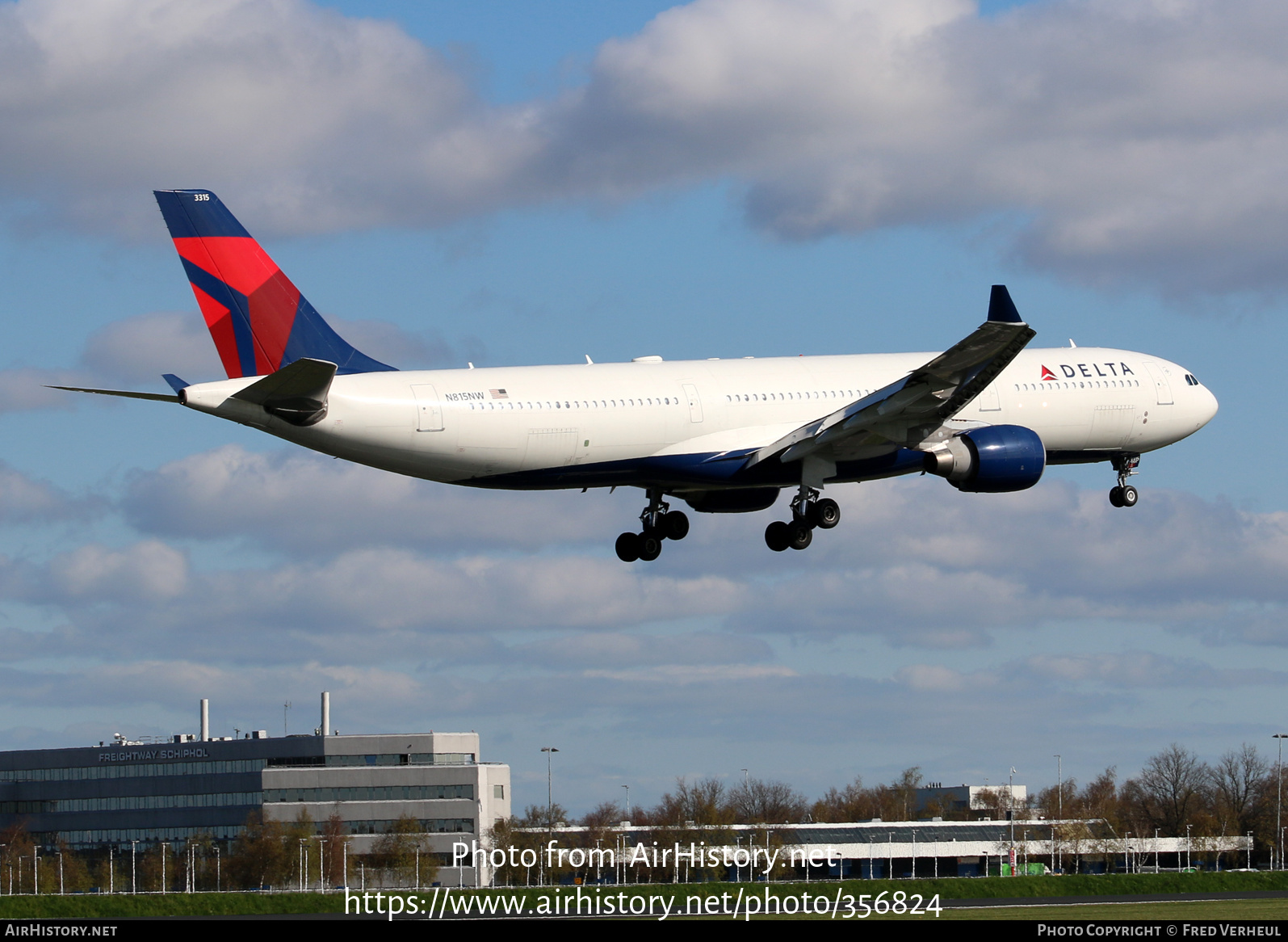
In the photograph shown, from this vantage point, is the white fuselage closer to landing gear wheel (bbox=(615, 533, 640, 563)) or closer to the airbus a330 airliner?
the airbus a330 airliner

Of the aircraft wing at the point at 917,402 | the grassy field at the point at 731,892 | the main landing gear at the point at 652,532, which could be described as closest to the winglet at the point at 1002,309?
the aircraft wing at the point at 917,402

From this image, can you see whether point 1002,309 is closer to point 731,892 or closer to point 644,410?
point 644,410

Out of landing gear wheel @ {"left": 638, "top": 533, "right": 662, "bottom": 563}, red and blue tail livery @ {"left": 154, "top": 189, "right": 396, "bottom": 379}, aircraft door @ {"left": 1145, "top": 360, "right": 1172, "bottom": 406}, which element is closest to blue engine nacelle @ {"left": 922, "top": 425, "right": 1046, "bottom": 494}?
aircraft door @ {"left": 1145, "top": 360, "right": 1172, "bottom": 406}

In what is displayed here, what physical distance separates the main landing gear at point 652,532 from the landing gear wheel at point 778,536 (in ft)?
11.3

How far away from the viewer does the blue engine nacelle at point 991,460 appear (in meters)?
53.4

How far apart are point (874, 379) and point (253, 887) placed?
250 ft

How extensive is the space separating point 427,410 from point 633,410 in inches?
238

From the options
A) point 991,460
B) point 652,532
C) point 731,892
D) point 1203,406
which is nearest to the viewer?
point 991,460

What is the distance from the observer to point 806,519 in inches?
2160

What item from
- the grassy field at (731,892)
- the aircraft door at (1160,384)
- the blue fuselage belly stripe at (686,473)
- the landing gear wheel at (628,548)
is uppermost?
the aircraft door at (1160,384)

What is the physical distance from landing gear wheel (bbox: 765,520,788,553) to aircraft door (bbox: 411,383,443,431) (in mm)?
11788

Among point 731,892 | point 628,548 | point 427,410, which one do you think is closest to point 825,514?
point 628,548

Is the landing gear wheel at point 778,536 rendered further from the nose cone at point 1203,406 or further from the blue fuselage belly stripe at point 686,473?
the nose cone at point 1203,406

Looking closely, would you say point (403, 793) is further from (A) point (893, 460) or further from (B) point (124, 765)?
(A) point (893, 460)
